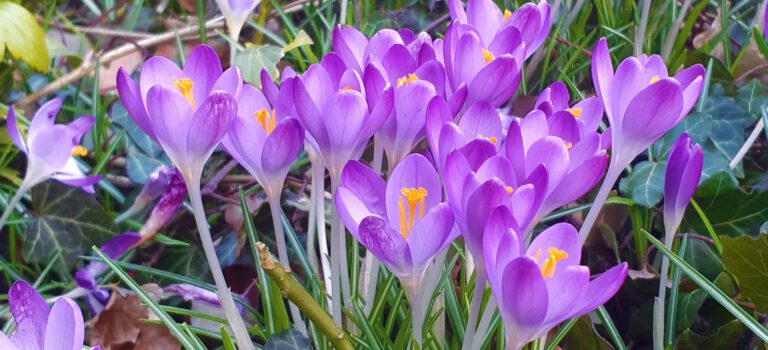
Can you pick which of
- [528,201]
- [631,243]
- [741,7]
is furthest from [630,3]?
[528,201]

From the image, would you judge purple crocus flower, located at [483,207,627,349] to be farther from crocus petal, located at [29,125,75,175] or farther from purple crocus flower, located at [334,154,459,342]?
crocus petal, located at [29,125,75,175]

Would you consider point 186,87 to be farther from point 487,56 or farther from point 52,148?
point 52,148

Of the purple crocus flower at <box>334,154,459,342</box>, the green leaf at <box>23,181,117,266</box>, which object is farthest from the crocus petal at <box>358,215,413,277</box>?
the green leaf at <box>23,181,117,266</box>

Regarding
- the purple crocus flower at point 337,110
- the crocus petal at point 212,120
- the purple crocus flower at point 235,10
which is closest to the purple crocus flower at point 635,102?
the purple crocus flower at point 337,110

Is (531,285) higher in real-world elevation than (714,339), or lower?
higher

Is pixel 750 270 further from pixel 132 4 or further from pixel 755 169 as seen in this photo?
pixel 132 4

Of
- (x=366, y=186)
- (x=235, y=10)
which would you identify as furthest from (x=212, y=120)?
(x=235, y=10)
